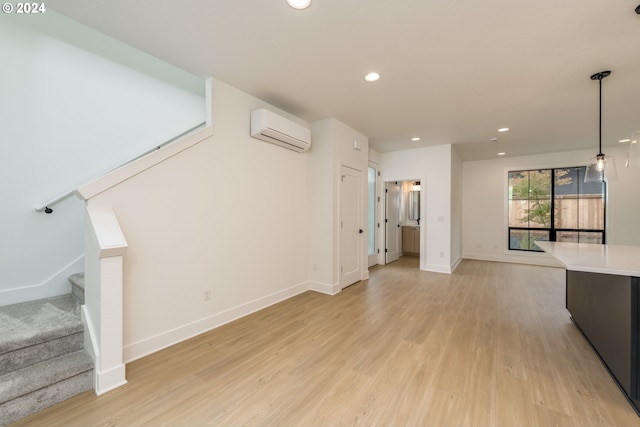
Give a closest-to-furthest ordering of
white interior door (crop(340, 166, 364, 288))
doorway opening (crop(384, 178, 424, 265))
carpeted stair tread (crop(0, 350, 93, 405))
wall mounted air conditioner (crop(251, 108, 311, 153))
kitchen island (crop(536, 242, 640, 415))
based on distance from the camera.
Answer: carpeted stair tread (crop(0, 350, 93, 405)) → kitchen island (crop(536, 242, 640, 415)) → wall mounted air conditioner (crop(251, 108, 311, 153)) → white interior door (crop(340, 166, 364, 288)) → doorway opening (crop(384, 178, 424, 265))

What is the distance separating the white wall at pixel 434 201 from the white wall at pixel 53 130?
5189 millimetres

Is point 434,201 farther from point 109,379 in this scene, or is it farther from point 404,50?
point 109,379

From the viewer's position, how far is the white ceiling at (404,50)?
1.87 meters

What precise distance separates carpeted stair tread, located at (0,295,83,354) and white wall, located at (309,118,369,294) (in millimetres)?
2796

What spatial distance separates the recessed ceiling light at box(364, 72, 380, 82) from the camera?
107 inches

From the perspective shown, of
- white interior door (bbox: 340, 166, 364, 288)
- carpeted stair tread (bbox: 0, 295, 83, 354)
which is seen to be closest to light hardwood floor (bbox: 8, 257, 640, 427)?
carpeted stair tread (bbox: 0, 295, 83, 354)

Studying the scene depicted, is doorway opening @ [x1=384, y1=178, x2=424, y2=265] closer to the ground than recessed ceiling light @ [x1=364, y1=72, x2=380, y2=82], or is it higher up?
closer to the ground

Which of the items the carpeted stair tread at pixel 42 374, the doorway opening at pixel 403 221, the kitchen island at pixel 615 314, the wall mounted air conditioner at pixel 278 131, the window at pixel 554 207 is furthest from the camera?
the doorway opening at pixel 403 221

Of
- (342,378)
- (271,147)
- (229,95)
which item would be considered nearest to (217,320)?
(342,378)

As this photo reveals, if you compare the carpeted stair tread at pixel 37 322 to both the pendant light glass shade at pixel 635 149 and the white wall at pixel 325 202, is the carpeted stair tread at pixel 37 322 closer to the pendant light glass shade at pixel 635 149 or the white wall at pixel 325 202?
the white wall at pixel 325 202

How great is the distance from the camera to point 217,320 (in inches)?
111

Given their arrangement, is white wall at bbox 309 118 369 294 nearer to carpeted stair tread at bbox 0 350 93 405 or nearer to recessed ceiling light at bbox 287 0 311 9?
recessed ceiling light at bbox 287 0 311 9

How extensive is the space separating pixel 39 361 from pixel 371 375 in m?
2.43

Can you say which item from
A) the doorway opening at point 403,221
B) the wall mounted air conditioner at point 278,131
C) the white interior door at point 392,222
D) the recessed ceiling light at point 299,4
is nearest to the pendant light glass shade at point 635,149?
the recessed ceiling light at point 299,4
